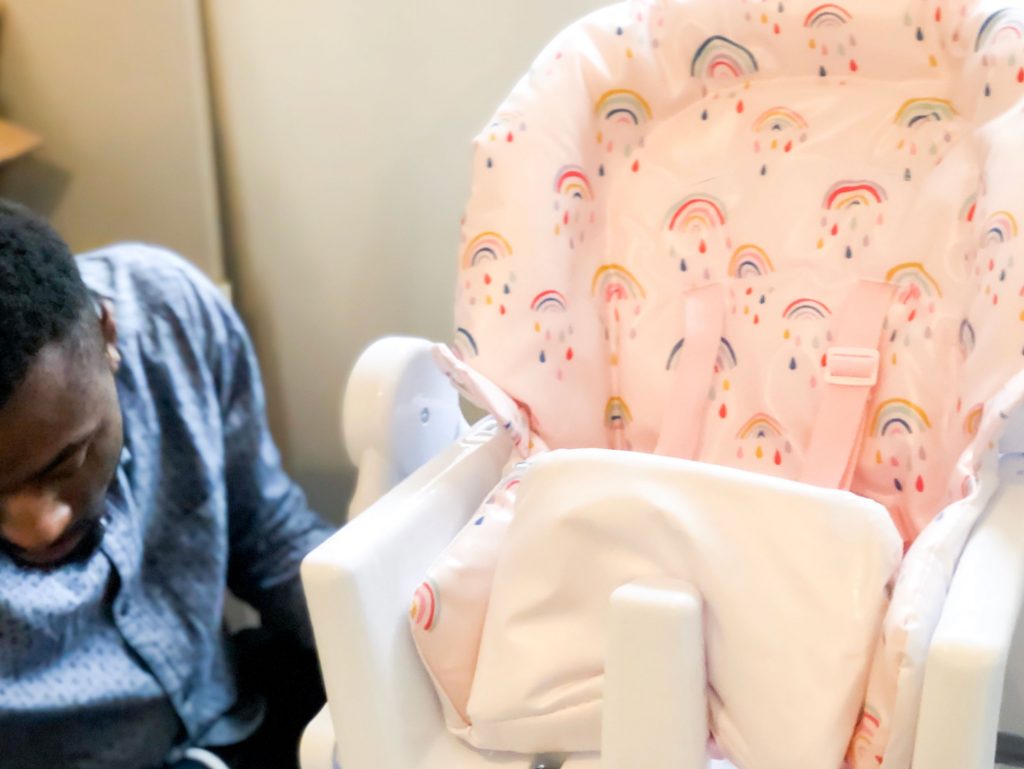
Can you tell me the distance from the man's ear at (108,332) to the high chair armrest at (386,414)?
0.20 m

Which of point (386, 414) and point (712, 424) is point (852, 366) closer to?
point (712, 424)

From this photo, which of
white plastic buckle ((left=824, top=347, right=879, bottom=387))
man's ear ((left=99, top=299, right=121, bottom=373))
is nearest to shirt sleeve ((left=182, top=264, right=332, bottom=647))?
man's ear ((left=99, top=299, right=121, bottom=373))

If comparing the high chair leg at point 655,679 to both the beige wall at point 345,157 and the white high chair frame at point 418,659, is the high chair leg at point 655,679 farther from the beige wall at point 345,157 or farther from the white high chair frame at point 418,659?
the beige wall at point 345,157

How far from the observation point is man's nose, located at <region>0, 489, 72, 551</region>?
0.62m

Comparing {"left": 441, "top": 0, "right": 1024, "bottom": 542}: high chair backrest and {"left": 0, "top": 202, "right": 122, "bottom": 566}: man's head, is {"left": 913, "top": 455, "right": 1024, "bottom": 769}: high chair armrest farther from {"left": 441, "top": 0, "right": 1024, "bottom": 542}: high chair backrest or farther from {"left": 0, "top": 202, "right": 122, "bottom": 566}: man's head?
{"left": 0, "top": 202, "right": 122, "bottom": 566}: man's head

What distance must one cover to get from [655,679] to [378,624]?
13 cm

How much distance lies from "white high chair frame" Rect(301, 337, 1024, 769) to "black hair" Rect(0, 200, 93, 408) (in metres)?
0.18

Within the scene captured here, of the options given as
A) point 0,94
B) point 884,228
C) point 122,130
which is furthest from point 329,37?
point 884,228

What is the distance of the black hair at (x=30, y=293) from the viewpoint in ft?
1.80

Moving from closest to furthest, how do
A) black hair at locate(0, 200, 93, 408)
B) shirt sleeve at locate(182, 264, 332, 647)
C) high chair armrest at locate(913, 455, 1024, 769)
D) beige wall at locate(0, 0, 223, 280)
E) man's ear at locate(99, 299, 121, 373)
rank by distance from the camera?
1. high chair armrest at locate(913, 455, 1024, 769)
2. black hair at locate(0, 200, 93, 408)
3. man's ear at locate(99, 299, 121, 373)
4. shirt sleeve at locate(182, 264, 332, 647)
5. beige wall at locate(0, 0, 223, 280)

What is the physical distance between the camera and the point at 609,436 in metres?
0.64

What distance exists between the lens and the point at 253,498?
2.80 ft

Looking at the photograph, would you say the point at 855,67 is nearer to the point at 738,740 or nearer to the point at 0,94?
the point at 738,740

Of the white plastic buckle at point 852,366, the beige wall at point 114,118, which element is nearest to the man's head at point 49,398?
the beige wall at point 114,118
